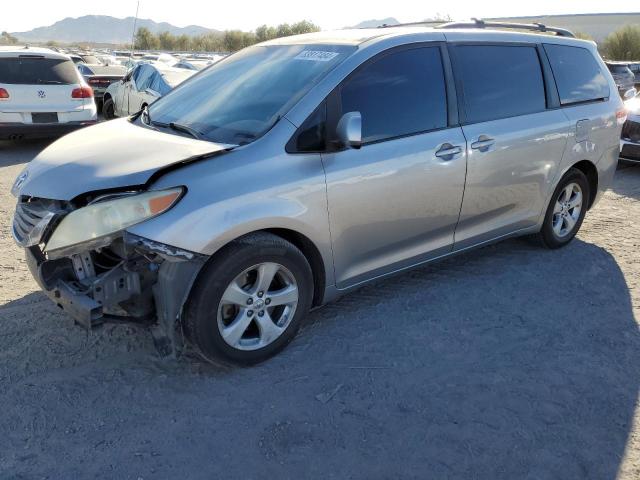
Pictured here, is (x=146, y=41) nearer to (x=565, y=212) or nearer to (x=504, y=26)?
(x=504, y=26)

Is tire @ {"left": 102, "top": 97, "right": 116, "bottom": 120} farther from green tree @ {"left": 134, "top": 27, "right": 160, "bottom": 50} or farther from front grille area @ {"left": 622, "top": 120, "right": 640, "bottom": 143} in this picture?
green tree @ {"left": 134, "top": 27, "right": 160, "bottom": 50}

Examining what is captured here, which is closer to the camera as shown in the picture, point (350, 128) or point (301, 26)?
point (350, 128)

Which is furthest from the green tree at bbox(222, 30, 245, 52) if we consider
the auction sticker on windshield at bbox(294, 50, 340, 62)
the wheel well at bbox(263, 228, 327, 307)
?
the wheel well at bbox(263, 228, 327, 307)

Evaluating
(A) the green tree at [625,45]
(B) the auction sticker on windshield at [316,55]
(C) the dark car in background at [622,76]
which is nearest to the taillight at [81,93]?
(B) the auction sticker on windshield at [316,55]

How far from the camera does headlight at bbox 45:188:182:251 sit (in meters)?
2.94

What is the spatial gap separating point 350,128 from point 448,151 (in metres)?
0.97

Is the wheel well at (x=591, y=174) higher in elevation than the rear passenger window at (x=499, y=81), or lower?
lower

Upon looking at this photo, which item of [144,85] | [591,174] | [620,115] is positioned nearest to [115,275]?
[591,174]

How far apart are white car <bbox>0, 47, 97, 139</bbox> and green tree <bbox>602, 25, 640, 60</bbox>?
130 feet

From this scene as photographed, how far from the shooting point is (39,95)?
9016 millimetres

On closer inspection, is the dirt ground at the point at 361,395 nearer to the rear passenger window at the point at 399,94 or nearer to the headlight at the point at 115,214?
the headlight at the point at 115,214

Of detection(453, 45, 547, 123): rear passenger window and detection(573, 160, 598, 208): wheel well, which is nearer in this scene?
detection(453, 45, 547, 123): rear passenger window

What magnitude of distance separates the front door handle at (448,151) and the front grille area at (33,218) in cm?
232

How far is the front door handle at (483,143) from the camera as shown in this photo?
4.08 meters
